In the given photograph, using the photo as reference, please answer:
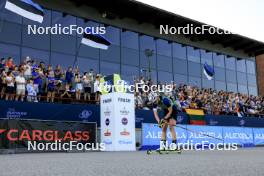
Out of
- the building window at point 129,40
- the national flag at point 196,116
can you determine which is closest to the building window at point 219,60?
the building window at point 129,40

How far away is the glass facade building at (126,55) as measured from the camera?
22.2 metres

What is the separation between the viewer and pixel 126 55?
2812 centimetres

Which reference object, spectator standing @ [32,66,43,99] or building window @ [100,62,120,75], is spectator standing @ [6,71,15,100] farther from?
building window @ [100,62,120,75]

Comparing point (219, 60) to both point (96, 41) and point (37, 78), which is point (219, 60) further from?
point (37, 78)

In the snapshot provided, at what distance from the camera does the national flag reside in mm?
22578

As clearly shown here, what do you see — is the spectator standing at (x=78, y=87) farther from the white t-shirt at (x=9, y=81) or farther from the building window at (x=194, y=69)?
the building window at (x=194, y=69)

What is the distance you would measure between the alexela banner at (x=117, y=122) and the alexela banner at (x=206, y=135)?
6.27ft

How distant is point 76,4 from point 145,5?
5.24 meters

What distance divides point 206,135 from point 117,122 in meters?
6.99

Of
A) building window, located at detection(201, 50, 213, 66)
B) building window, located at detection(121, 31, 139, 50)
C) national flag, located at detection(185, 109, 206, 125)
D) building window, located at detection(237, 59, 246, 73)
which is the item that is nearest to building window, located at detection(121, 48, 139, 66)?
building window, located at detection(121, 31, 139, 50)

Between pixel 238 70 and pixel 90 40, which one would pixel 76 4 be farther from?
pixel 238 70

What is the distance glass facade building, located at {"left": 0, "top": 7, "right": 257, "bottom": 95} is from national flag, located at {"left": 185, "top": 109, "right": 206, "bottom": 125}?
21.6 feet

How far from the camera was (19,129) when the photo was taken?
14.6 meters

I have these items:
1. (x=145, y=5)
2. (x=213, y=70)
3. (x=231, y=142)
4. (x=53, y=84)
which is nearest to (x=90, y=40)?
(x=53, y=84)
